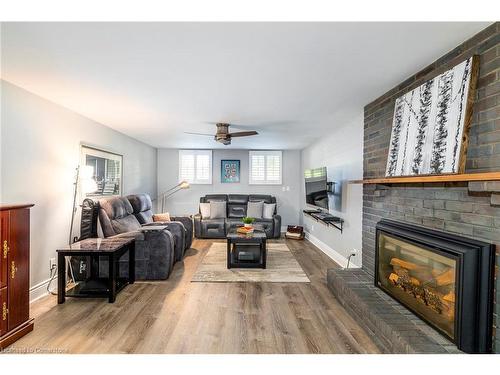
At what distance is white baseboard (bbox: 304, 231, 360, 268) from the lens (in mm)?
3932

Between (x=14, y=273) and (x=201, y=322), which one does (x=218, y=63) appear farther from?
(x=14, y=273)

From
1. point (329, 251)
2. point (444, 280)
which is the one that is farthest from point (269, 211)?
point (444, 280)

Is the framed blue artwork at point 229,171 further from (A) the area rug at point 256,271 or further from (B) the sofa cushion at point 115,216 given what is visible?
(B) the sofa cushion at point 115,216

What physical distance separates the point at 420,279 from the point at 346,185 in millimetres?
2011

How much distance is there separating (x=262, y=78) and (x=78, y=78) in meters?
1.71

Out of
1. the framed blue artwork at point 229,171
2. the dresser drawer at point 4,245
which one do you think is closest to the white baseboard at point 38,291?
the dresser drawer at point 4,245

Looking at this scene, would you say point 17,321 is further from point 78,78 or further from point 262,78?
point 262,78

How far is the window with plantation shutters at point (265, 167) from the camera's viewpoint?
22.9 feet

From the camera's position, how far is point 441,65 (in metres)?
1.94

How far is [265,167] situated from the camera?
7.00 m

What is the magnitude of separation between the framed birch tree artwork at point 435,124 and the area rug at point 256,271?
1979 millimetres

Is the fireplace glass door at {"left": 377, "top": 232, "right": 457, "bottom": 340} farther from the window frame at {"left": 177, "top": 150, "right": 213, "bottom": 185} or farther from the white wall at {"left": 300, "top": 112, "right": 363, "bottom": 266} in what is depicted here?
the window frame at {"left": 177, "top": 150, "right": 213, "bottom": 185}
